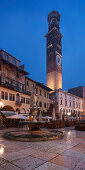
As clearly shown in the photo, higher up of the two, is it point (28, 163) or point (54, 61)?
point (54, 61)

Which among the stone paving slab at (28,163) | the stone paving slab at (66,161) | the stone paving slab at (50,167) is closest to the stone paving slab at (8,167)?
the stone paving slab at (28,163)

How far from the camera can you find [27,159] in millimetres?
4777

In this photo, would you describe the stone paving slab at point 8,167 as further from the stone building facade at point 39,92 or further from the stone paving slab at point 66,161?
the stone building facade at point 39,92

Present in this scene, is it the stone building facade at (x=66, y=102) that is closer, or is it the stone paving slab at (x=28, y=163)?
the stone paving slab at (x=28, y=163)

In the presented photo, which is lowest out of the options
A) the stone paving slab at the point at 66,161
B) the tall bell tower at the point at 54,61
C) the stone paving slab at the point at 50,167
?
the stone paving slab at the point at 66,161

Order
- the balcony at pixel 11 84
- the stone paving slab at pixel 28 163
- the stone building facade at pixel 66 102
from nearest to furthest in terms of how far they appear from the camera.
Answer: the stone paving slab at pixel 28 163, the balcony at pixel 11 84, the stone building facade at pixel 66 102

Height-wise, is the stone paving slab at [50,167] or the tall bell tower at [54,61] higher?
the tall bell tower at [54,61]

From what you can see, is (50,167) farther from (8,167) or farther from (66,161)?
(8,167)

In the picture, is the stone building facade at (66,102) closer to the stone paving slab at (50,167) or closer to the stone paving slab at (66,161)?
the stone paving slab at (66,161)

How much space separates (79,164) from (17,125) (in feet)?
50.1

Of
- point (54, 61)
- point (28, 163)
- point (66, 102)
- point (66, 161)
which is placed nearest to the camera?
point (28, 163)

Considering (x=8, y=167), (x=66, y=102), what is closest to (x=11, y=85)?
(x=8, y=167)

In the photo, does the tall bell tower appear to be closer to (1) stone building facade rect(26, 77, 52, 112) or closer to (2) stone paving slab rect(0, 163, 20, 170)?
(1) stone building facade rect(26, 77, 52, 112)

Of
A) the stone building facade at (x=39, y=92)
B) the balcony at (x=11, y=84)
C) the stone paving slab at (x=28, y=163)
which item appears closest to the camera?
the stone paving slab at (x=28, y=163)
